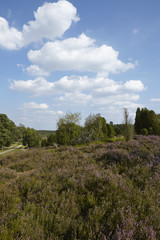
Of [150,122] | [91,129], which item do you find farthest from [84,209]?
[150,122]

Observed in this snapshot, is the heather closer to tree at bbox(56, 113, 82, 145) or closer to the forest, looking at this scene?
the forest

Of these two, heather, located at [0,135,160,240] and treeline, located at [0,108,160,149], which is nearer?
heather, located at [0,135,160,240]

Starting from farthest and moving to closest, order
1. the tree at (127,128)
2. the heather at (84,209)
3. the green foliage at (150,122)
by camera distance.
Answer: the green foliage at (150,122) < the tree at (127,128) < the heather at (84,209)

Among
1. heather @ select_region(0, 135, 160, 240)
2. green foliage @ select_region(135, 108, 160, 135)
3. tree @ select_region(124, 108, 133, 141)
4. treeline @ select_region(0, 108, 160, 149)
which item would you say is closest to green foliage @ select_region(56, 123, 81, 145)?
treeline @ select_region(0, 108, 160, 149)

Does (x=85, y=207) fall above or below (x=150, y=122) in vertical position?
below

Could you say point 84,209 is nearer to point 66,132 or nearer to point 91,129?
point 66,132

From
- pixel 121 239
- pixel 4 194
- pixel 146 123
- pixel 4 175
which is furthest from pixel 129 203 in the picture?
pixel 146 123

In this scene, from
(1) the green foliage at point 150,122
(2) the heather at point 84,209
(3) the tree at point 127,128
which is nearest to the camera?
(2) the heather at point 84,209

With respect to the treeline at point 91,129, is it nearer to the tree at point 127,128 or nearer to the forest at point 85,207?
the tree at point 127,128

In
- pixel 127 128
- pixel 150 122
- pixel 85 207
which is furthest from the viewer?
pixel 150 122

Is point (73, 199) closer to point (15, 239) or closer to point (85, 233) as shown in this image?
point (85, 233)

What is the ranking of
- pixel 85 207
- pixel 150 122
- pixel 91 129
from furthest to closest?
1. pixel 150 122
2. pixel 91 129
3. pixel 85 207

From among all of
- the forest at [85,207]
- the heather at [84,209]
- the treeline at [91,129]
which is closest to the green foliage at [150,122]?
the treeline at [91,129]

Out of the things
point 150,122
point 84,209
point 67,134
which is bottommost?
point 84,209
